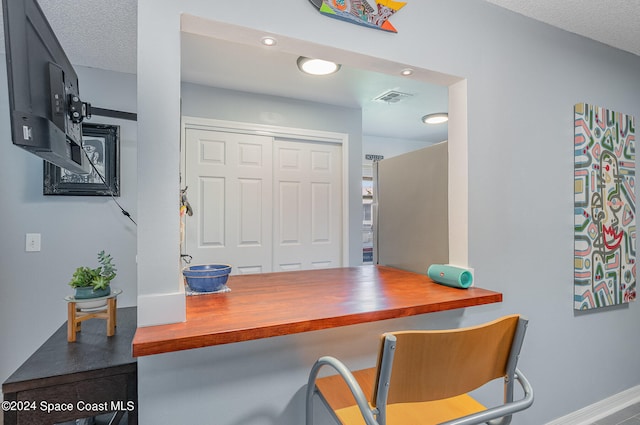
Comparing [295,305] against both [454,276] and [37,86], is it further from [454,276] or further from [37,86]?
[37,86]

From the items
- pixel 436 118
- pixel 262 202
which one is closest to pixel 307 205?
pixel 262 202

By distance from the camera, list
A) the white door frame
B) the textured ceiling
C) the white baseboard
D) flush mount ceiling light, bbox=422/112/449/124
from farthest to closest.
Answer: flush mount ceiling light, bbox=422/112/449/124 → the white door frame → the white baseboard → the textured ceiling

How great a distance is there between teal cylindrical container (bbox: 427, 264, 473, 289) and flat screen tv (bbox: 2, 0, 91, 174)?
1545mm

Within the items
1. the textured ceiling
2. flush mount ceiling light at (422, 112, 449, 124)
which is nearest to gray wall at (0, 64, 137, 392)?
the textured ceiling

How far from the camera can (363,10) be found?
1.33m

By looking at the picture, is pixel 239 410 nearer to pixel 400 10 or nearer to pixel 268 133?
pixel 400 10

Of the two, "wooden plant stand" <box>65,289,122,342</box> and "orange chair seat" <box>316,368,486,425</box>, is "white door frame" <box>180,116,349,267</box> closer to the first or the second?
"wooden plant stand" <box>65,289,122,342</box>

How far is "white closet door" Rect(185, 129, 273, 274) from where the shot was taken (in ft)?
9.12

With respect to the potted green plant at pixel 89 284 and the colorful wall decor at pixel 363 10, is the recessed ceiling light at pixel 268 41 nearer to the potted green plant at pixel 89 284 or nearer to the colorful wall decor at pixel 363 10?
the colorful wall decor at pixel 363 10

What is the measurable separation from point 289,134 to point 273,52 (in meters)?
0.97

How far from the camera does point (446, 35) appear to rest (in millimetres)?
1525

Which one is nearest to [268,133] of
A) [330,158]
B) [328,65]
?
[330,158]

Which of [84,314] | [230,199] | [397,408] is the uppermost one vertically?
[230,199]

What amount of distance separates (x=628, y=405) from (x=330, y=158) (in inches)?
115
